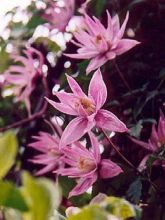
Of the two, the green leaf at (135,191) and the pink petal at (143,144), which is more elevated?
the pink petal at (143,144)

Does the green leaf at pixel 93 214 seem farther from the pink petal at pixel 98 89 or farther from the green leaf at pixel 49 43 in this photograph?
the green leaf at pixel 49 43

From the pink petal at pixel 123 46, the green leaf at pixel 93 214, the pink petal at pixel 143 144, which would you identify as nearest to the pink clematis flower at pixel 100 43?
the pink petal at pixel 123 46

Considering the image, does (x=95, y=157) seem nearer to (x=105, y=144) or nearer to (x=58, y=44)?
(x=105, y=144)

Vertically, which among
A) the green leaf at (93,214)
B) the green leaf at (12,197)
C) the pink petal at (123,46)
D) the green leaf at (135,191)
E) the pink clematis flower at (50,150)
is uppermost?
the green leaf at (12,197)

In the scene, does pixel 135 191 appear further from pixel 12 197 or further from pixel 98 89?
pixel 12 197

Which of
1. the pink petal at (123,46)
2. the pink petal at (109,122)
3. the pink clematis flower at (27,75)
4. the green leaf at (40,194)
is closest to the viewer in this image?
the green leaf at (40,194)

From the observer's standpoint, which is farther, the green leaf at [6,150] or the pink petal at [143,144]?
the pink petal at [143,144]

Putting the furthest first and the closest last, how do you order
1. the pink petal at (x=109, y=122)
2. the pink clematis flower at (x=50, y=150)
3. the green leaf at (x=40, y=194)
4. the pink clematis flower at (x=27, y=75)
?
the pink clematis flower at (x=27, y=75) → the pink clematis flower at (x=50, y=150) → the pink petal at (x=109, y=122) → the green leaf at (x=40, y=194)
